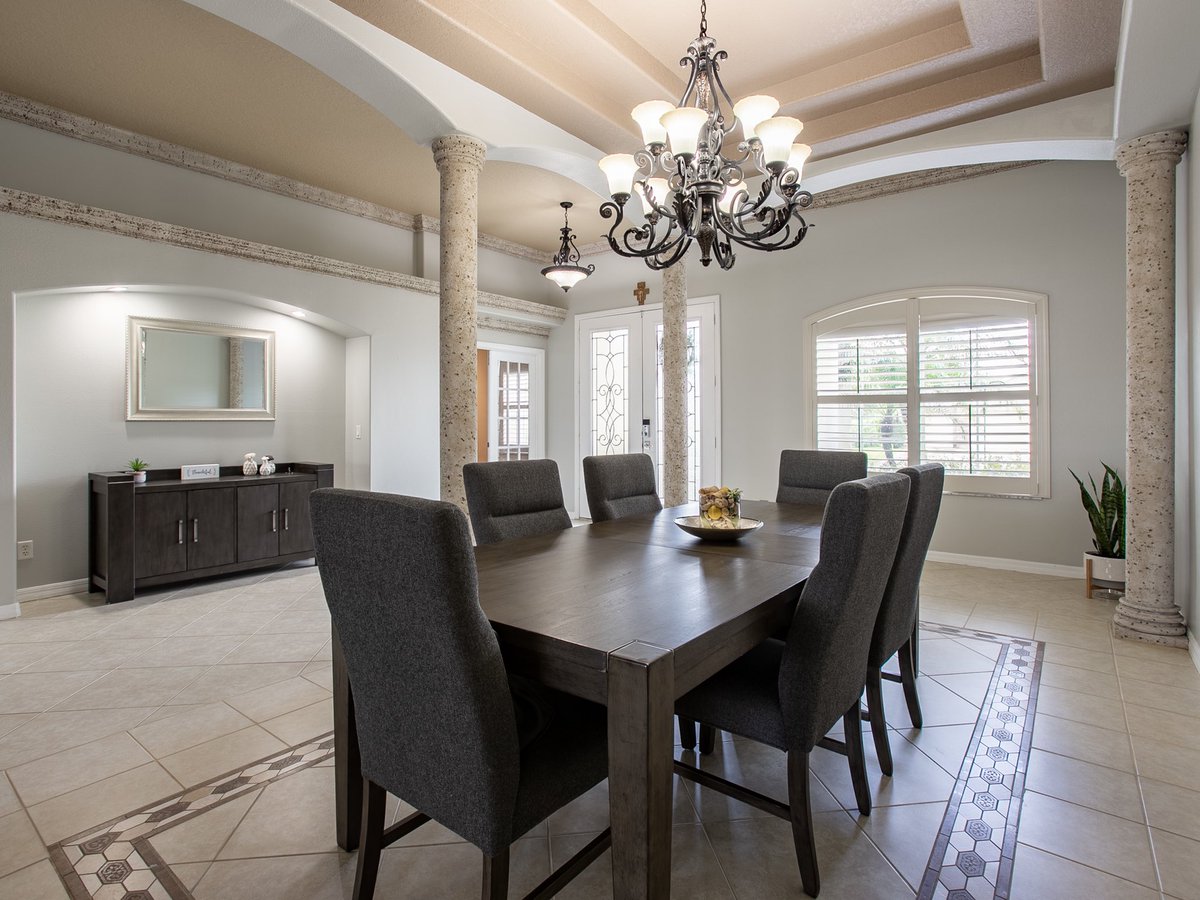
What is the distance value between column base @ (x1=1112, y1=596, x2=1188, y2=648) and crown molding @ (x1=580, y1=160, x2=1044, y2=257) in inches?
124

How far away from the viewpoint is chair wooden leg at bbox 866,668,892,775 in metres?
2.02

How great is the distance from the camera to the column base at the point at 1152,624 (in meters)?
3.26

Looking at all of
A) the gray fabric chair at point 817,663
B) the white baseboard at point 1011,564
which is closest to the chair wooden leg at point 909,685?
the gray fabric chair at point 817,663

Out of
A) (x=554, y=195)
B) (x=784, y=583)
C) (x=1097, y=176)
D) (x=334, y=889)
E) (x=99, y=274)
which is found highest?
(x=554, y=195)

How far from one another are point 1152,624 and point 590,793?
317 centimetres

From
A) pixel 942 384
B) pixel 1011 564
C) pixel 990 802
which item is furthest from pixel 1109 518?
pixel 990 802

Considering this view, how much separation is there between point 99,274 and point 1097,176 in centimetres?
671

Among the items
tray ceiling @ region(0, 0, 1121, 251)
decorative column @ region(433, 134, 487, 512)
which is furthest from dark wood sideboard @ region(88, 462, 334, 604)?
tray ceiling @ region(0, 0, 1121, 251)

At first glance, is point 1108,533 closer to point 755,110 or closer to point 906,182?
point 906,182

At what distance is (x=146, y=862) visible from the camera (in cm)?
168

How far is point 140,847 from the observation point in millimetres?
1733

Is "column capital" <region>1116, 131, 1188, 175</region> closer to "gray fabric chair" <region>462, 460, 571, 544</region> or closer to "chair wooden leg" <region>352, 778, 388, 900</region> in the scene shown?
"gray fabric chair" <region>462, 460, 571, 544</region>

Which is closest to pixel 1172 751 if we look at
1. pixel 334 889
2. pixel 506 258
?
pixel 334 889

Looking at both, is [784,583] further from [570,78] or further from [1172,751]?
[570,78]
